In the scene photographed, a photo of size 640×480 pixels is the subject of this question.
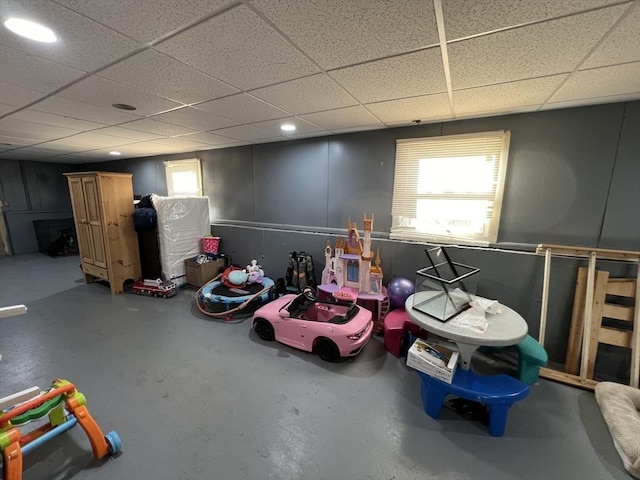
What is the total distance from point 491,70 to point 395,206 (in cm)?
169

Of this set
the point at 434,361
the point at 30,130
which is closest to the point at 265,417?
the point at 434,361

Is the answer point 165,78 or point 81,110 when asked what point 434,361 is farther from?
point 81,110

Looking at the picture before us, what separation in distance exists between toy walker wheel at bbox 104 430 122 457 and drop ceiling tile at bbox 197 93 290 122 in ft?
8.07

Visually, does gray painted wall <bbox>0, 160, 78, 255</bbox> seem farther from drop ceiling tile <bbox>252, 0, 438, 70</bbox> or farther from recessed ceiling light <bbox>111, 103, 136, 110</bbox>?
drop ceiling tile <bbox>252, 0, 438, 70</bbox>

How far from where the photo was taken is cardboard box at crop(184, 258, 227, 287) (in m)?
3.99

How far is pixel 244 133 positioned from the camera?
10.8ft

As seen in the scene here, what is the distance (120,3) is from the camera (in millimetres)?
1004

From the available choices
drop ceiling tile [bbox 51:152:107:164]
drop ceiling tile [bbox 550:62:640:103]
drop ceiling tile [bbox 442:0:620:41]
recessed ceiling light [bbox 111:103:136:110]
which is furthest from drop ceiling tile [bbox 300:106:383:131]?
drop ceiling tile [bbox 51:152:107:164]

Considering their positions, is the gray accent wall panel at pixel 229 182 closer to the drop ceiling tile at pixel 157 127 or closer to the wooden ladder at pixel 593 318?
the drop ceiling tile at pixel 157 127

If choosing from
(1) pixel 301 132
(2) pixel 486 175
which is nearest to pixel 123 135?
(1) pixel 301 132

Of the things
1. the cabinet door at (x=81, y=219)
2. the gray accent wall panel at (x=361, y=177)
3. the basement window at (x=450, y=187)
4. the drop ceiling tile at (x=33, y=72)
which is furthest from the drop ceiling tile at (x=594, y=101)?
the cabinet door at (x=81, y=219)

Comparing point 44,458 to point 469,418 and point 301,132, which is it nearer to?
point 469,418

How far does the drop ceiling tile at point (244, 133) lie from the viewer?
305cm

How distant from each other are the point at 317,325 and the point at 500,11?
7.64 ft
